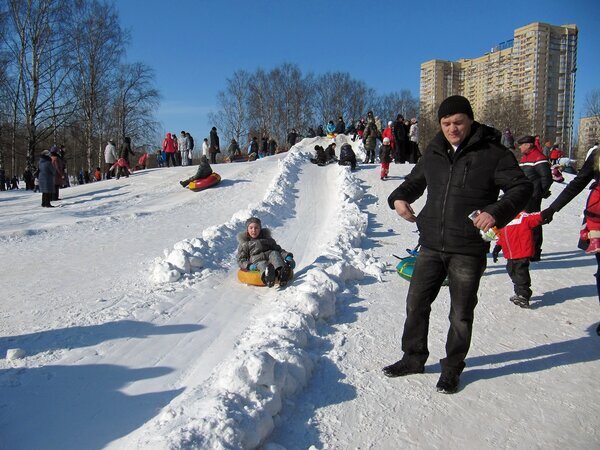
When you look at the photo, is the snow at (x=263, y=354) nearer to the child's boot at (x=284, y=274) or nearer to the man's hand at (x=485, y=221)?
the child's boot at (x=284, y=274)

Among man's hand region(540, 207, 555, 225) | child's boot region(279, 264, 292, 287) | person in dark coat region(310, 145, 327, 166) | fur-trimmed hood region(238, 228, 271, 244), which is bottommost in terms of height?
child's boot region(279, 264, 292, 287)

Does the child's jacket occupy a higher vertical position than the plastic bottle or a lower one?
lower

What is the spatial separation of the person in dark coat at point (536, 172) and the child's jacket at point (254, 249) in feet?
10.4

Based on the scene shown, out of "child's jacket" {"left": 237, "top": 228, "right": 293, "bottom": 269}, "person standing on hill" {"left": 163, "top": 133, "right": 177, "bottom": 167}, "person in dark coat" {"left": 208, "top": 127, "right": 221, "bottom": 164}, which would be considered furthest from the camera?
"person in dark coat" {"left": 208, "top": 127, "right": 221, "bottom": 164}

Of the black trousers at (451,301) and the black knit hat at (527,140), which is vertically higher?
the black knit hat at (527,140)

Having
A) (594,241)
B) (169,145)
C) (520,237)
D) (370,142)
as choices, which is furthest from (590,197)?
(169,145)

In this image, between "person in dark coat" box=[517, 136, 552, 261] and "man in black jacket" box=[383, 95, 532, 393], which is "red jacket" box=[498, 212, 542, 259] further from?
"man in black jacket" box=[383, 95, 532, 393]

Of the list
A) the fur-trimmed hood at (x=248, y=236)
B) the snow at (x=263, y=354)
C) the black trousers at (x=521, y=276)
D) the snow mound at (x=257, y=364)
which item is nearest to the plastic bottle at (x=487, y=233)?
the snow at (x=263, y=354)

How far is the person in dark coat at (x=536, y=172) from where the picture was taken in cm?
556

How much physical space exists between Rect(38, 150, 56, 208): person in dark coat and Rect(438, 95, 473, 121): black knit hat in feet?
37.5

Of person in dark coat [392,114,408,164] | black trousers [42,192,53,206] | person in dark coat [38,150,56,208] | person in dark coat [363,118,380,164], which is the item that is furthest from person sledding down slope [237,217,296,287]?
person in dark coat [363,118,380,164]

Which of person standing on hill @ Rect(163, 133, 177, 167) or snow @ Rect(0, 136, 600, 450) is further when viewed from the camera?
person standing on hill @ Rect(163, 133, 177, 167)

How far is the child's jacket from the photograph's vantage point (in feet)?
19.8

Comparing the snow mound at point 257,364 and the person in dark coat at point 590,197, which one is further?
the person in dark coat at point 590,197
